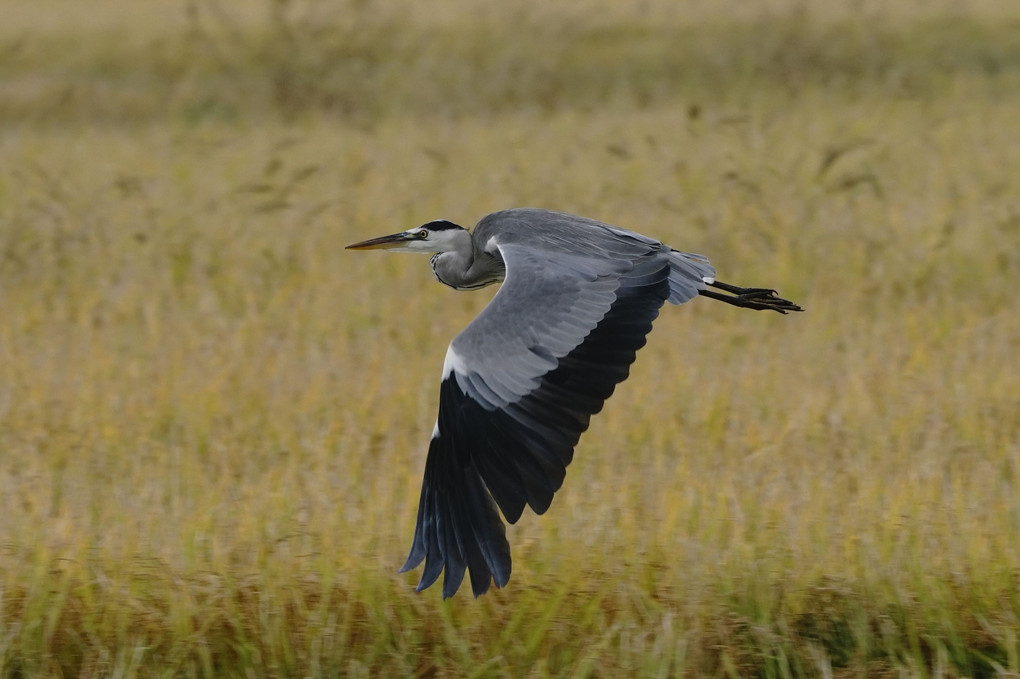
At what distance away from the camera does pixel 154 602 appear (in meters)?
4.07

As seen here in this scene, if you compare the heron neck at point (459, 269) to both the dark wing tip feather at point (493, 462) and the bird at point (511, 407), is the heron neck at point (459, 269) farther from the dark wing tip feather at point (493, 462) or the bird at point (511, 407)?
the dark wing tip feather at point (493, 462)

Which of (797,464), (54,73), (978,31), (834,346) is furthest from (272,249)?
(978,31)

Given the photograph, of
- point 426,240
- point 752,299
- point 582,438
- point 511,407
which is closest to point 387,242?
point 426,240

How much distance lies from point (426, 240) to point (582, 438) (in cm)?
104

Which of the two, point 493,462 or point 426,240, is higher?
point 426,240

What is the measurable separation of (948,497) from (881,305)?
8.80 ft

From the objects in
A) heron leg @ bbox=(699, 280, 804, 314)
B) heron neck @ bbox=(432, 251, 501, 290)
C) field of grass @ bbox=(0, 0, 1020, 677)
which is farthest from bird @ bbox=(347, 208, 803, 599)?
heron leg @ bbox=(699, 280, 804, 314)

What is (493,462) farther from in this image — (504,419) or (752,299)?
(752,299)

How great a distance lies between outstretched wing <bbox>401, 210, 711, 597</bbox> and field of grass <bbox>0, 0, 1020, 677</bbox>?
31cm

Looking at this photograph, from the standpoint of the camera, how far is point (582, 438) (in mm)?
5574

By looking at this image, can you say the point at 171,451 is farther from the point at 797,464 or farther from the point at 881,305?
the point at 881,305

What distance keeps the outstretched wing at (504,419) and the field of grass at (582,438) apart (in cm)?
31

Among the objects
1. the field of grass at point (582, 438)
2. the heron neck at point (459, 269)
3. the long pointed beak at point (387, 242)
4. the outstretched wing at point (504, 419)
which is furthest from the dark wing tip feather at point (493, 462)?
the long pointed beak at point (387, 242)

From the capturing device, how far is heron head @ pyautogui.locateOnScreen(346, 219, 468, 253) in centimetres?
514
